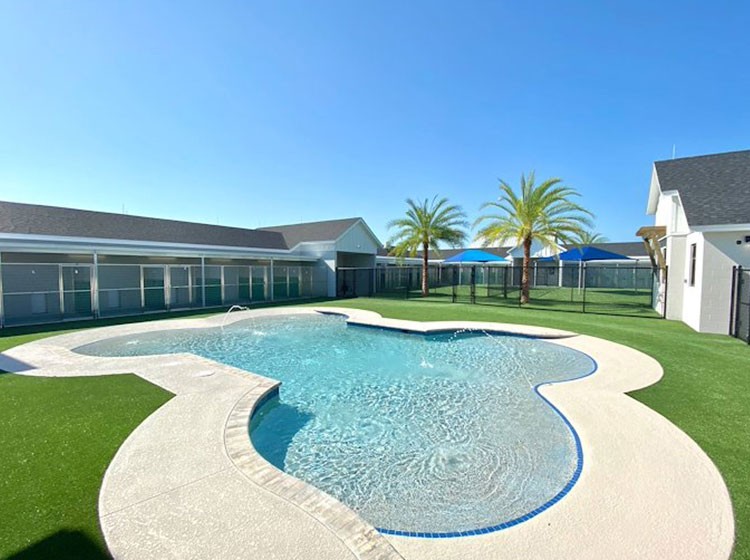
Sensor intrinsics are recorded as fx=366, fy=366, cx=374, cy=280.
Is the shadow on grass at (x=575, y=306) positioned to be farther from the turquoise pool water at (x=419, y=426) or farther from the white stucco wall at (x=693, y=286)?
the turquoise pool water at (x=419, y=426)

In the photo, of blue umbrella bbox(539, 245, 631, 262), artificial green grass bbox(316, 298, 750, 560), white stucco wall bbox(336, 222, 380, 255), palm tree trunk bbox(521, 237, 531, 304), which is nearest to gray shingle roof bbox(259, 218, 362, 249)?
white stucco wall bbox(336, 222, 380, 255)

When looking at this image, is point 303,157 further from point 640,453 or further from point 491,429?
point 640,453

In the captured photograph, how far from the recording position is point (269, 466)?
329cm

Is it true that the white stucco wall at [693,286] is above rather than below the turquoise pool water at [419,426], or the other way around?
above

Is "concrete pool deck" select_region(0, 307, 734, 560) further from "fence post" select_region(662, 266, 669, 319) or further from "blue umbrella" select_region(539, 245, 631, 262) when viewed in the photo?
"blue umbrella" select_region(539, 245, 631, 262)

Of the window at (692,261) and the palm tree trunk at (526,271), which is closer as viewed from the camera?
the window at (692,261)

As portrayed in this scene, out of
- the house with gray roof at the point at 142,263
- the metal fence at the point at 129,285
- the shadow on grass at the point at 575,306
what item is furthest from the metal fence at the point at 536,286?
the metal fence at the point at 129,285

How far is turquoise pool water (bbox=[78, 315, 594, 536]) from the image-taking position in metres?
3.29

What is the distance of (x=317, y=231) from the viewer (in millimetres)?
24547

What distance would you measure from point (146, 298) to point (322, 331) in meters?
9.94

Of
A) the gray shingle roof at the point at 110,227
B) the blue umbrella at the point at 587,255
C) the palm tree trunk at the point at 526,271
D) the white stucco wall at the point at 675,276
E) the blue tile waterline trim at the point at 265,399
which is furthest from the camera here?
the blue umbrella at the point at 587,255

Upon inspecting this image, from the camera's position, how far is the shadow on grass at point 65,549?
2215 millimetres

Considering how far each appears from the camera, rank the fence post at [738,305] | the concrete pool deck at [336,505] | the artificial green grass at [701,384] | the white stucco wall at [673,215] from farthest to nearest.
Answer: the white stucco wall at [673,215] < the fence post at [738,305] < the artificial green grass at [701,384] < the concrete pool deck at [336,505]

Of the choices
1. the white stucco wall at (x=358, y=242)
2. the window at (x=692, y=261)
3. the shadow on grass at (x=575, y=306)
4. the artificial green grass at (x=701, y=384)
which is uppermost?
the white stucco wall at (x=358, y=242)
